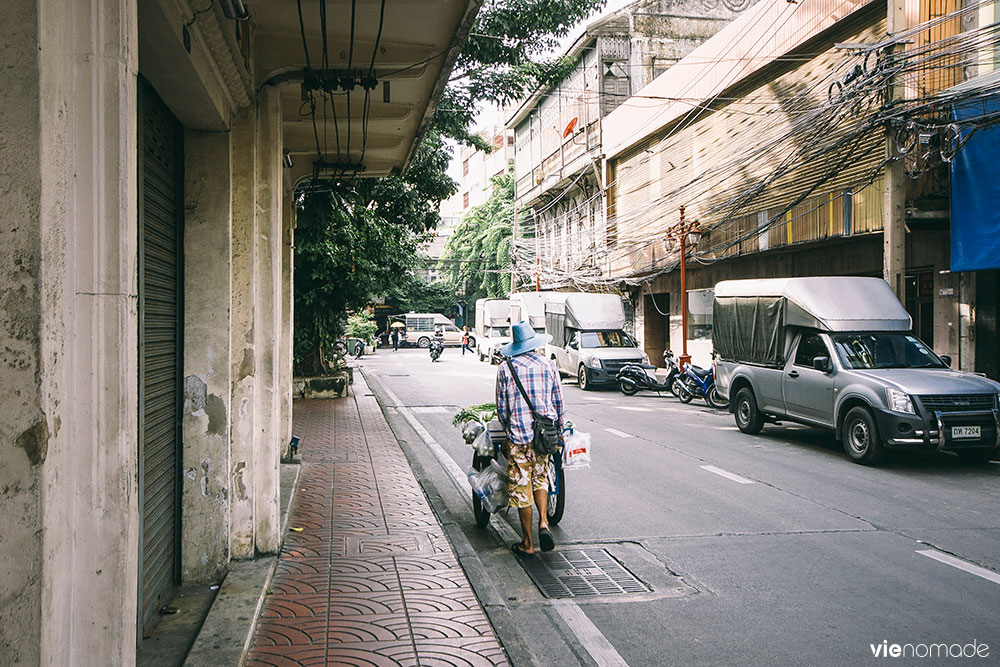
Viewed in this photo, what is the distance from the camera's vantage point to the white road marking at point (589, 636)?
4.49 m

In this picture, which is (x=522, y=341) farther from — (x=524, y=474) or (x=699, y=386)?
(x=699, y=386)

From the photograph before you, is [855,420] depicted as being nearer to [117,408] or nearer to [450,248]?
[117,408]

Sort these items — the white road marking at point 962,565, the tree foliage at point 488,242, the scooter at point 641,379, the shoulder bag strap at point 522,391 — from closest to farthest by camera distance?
the white road marking at point 962,565, the shoulder bag strap at point 522,391, the scooter at point 641,379, the tree foliage at point 488,242

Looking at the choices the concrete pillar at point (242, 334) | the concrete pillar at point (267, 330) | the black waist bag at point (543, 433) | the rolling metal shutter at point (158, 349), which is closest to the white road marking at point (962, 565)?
the black waist bag at point (543, 433)

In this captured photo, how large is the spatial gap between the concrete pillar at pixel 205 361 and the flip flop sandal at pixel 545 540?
7.91ft

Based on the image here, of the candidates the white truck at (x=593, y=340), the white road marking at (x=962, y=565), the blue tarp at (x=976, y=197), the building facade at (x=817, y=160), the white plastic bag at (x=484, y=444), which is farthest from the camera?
the white truck at (x=593, y=340)

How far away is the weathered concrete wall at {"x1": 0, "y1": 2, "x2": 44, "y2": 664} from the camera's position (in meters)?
2.19

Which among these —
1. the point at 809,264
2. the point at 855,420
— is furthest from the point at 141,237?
the point at 809,264

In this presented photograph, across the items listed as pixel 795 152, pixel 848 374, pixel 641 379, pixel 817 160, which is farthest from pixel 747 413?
pixel 817 160

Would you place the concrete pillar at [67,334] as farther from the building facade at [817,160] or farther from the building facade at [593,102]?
the building facade at [593,102]

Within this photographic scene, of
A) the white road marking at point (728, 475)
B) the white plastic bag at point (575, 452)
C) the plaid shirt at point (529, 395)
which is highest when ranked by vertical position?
the plaid shirt at point (529, 395)

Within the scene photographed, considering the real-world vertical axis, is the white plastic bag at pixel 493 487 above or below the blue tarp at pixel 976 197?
below

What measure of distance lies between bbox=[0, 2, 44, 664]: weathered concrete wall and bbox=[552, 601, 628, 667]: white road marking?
10.2 ft

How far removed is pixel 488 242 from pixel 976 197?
118 ft
